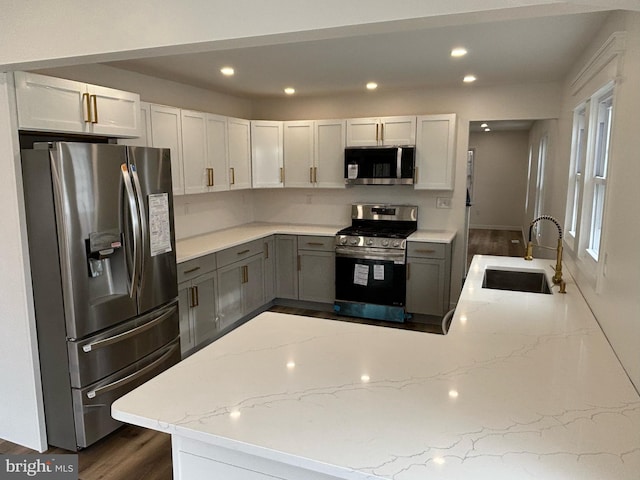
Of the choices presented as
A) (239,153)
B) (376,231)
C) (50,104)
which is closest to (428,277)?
(376,231)

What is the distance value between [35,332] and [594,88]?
11.1 feet

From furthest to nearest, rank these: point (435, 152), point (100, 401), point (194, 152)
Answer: point (435, 152)
point (194, 152)
point (100, 401)

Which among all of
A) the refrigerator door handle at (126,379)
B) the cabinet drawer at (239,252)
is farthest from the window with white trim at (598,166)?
the cabinet drawer at (239,252)

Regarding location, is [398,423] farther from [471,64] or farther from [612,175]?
[471,64]

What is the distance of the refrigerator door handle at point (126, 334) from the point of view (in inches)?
99.0

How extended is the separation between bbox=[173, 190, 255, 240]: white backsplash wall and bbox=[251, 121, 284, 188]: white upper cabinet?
1.40ft

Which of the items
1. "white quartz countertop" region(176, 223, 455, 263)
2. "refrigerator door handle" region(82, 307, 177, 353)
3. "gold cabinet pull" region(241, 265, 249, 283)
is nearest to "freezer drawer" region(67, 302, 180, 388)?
"refrigerator door handle" region(82, 307, 177, 353)

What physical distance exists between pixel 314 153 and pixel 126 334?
296cm

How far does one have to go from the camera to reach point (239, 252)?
4285 mm

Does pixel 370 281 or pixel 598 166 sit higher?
pixel 598 166

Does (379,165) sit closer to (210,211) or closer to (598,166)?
(210,211)

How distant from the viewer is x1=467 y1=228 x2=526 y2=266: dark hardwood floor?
26.2 feet

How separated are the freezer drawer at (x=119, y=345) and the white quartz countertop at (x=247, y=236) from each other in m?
0.58

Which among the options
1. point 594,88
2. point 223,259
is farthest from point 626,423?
point 223,259
